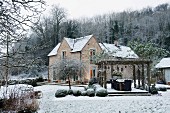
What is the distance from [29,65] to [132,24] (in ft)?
242

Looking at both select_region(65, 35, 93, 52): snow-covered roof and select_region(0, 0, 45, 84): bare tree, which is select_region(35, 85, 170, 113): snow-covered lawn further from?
select_region(65, 35, 93, 52): snow-covered roof

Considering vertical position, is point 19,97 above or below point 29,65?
below

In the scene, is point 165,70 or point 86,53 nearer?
point 165,70

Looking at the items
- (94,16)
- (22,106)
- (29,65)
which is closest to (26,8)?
(29,65)

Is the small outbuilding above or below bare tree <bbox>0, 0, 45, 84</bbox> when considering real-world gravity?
below

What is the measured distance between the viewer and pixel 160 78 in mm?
36125

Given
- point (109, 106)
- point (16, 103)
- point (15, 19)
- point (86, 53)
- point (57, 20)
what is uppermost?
point (57, 20)

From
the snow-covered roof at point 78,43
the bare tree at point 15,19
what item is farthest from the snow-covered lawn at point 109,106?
the snow-covered roof at point 78,43

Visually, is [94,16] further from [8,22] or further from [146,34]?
[8,22]

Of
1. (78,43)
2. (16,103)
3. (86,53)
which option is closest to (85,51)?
(86,53)

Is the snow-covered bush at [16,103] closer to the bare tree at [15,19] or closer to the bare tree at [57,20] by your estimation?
the bare tree at [15,19]

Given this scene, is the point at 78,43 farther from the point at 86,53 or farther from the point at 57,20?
the point at 57,20

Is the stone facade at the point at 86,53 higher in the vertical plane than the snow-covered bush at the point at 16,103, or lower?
higher

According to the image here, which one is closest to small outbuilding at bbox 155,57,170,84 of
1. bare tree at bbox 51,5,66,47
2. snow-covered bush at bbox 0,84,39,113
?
snow-covered bush at bbox 0,84,39,113
